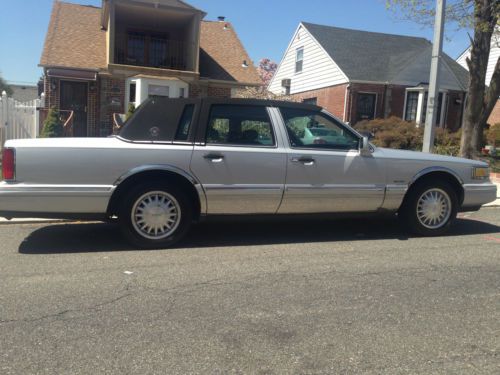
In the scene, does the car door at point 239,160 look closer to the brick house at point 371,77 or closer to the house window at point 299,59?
the brick house at point 371,77

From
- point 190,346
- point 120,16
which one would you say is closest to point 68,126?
point 120,16

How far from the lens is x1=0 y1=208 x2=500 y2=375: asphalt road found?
3.02 m

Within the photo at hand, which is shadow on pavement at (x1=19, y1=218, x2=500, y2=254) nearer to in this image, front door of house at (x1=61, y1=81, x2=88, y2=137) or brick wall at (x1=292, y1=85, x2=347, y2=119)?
front door of house at (x1=61, y1=81, x2=88, y2=137)

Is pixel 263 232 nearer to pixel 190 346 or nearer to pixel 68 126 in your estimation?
pixel 190 346

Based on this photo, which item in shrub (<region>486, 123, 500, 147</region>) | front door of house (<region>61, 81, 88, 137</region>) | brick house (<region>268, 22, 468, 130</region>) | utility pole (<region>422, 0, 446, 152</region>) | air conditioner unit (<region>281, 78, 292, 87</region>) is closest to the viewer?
utility pole (<region>422, 0, 446, 152</region>)

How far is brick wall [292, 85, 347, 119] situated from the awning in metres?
12.0

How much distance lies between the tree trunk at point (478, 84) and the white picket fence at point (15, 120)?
39.1ft

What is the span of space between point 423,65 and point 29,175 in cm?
2360

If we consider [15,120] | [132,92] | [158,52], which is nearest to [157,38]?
[158,52]

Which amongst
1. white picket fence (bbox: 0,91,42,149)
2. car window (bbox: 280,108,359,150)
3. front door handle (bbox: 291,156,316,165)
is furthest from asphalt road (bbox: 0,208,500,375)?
white picket fence (bbox: 0,91,42,149)

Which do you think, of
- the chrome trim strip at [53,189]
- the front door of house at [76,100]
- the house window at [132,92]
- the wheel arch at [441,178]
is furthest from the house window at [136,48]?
the wheel arch at [441,178]

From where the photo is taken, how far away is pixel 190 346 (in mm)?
3178

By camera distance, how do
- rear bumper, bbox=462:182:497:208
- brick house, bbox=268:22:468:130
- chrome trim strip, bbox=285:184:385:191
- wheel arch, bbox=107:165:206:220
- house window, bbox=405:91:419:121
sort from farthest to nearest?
house window, bbox=405:91:419:121 → brick house, bbox=268:22:468:130 → rear bumper, bbox=462:182:497:208 → chrome trim strip, bbox=285:184:385:191 → wheel arch, bbox=107:165:206:220

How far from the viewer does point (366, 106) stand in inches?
967
